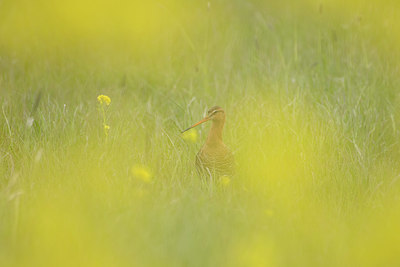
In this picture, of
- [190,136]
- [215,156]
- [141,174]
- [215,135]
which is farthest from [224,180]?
[190,136]

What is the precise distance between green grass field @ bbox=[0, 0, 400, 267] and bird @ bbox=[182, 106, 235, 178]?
0.40 feet

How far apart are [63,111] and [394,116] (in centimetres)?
300

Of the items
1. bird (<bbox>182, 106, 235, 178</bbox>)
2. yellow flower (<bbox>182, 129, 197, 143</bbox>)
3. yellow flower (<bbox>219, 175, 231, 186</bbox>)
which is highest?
bird (<bbox>182, 106, 235, 178</bbox>)

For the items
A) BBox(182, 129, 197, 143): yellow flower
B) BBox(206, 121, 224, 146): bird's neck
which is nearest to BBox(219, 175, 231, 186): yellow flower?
BBox(206, 121, 224, 146): bird's neck

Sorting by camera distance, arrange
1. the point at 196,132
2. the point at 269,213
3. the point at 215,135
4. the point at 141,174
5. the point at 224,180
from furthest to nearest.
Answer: the point at 196,132, the point at 215,135, the point at 224,180, the point at 141,174, the point at 269,213

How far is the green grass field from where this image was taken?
2.84 metres

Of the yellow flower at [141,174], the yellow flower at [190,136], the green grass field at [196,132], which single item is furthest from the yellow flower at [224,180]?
the yellow flower at [190,136]

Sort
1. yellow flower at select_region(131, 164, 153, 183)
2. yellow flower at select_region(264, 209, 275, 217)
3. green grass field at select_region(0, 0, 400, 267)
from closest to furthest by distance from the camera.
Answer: green grass field at select_region(0, 0, 400, 267)
yellow flower at select_region(264, 209, 275, 217)
yellow flower at select_region(131, 164, 153, 183)

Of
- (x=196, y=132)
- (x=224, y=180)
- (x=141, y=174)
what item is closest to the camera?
(x=141, y=174)

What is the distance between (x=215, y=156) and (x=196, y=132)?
2.51 ft

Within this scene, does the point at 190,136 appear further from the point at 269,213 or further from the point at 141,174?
the point at 269,213

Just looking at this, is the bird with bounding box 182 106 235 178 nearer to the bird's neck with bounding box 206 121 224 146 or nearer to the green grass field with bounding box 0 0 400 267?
the bird's neck with bounding box 206 121 224 146

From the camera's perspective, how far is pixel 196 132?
4.59m

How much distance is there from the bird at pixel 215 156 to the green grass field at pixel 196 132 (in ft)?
0.40
